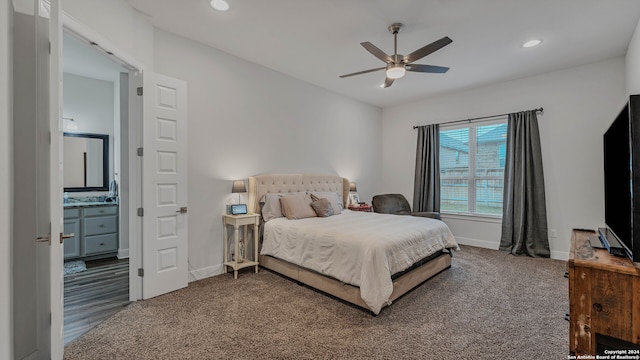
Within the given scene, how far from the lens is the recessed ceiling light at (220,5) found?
2629mm

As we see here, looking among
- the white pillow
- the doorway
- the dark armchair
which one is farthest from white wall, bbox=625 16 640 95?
the doorway

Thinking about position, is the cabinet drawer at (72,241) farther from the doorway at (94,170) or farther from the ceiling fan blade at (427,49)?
the ceiling fan blade at (427,49)

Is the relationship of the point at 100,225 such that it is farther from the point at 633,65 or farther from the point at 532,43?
the point at 633,65

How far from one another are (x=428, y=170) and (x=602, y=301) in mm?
4118

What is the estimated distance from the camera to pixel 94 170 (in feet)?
15.8

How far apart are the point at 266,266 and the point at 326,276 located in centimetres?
112

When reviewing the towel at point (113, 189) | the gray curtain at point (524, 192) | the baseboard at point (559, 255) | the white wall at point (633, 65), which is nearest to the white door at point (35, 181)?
the towel at point (113, 189)

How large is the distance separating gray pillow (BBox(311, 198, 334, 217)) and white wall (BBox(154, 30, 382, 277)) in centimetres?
84

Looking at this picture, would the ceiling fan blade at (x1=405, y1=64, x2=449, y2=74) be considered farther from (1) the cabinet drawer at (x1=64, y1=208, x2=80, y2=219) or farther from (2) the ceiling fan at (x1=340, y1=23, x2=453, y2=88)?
(1) the cabinet drawer at (x1=64, y1=208, x2=80, y2=219)

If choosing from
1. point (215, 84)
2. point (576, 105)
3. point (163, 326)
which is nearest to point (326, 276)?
point (163, 326)

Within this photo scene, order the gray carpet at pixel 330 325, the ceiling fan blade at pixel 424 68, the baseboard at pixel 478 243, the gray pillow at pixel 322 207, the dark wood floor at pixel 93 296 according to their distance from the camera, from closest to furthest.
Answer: the gray carpet at pixel 330 325 → the dark wood floor at pixel 93 296 → the ceiling fan blade at pixel 424 68 → the gray pillow at pixel 322 207 → the baseboard at pixel 478 243

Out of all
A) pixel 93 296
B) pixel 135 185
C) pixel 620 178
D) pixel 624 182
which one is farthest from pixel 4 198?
pixel 620 178

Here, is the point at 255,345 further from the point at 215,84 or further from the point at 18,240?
the point at 215,84

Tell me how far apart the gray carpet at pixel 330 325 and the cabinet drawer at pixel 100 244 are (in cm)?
214
